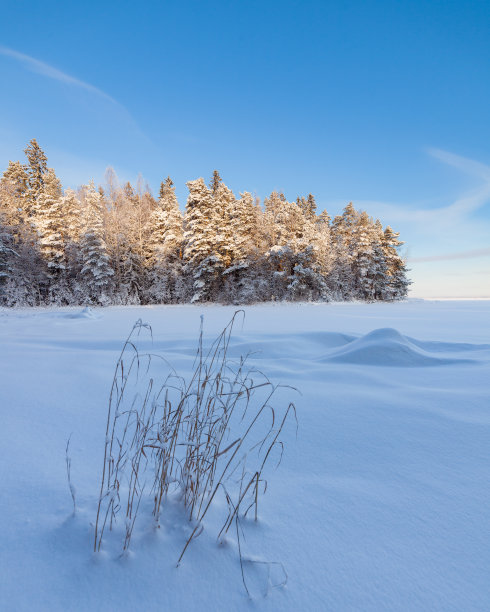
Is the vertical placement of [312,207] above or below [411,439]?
above

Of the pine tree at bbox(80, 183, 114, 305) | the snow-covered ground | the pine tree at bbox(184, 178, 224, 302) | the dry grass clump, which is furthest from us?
the pine tree at bbox(184, 178, 224, 302)

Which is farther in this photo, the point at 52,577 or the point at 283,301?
the point at 283,301

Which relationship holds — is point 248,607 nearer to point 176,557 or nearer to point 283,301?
point 176,557

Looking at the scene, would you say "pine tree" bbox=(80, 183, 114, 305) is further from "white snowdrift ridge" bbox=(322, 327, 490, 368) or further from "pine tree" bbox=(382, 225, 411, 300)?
"pine tree" bbox=(382, 225, 411, 300)

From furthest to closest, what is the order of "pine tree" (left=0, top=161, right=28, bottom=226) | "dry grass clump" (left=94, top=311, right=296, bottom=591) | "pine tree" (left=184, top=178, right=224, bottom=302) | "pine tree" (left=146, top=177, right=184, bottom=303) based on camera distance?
"pine tree" (left=146, top=177, right=184, bottom=303), "pine tree" (left=184, top=178, right=224, bottom=302), "pine tree" (left=0, top=161, right=28, bottom=226), "dry grass clump" (left=94, top=311, right=296, bottom=591)

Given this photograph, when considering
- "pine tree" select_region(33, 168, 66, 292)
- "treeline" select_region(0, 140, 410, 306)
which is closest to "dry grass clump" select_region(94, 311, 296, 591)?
"treeline" select_region(0, 140, 410, 306)

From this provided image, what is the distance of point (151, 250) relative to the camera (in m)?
23.2

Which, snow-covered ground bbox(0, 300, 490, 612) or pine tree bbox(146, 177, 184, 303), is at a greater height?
pine tree bbox(146, 177, 184, 303)

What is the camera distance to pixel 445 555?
0.97m

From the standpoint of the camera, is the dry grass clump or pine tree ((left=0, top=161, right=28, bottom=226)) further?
pine tree ((left=0, top=161, right=28, bottom=226))

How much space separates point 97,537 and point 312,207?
3423cm

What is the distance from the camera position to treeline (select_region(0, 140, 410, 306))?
19.9 m

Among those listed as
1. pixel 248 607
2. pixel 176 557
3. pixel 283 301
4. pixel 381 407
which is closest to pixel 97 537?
pixel 176 557

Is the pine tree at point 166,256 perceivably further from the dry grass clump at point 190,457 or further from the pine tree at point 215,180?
the dry grass clump at point 190,457
